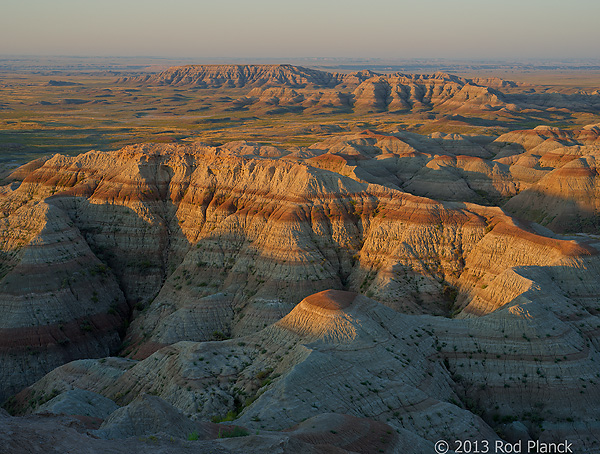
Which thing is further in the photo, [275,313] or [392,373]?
[275,313]

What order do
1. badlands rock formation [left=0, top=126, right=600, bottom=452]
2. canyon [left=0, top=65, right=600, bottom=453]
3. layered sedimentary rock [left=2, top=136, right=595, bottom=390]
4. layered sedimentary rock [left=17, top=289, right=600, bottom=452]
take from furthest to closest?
1. layered sedimentary rock [left=2, top=136, right=595, bottom=390]
2. badlands rock formation [left=0, top=126, right=600, bottom=452]
3. layered sedimentary rock [left=17, top=289, right=600, bottom=452]
4. canyon [left=0, top=65, right=600, bottom=453]


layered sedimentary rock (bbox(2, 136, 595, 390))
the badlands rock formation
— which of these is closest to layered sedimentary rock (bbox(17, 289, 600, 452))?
the badlands rock formation

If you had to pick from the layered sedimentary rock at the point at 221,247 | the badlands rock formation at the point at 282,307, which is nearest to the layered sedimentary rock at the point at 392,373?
the badlands rock formation at the point at 282,307

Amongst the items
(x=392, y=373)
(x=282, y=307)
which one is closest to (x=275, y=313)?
(x=282, y=307)

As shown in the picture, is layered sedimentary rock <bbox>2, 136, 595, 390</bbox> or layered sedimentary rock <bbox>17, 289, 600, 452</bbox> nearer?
layered sedimentary rock <bbox>17, 289, 600, 452</bbox>

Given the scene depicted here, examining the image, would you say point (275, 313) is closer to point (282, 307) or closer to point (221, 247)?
point (282, 307)

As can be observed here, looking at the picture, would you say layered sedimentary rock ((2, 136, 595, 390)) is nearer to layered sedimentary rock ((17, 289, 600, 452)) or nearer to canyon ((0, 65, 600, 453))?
canyon ((0, 65, 600, 453))

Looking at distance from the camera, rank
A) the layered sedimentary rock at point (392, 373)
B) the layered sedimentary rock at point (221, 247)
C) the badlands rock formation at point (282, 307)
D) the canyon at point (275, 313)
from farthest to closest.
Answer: the layered sedimentary rock at point (221, 247) < the badlands rock formation at point (282, 307) < the layered sedimentary rock at point (392, 373) < the canyon at point (275, 313)

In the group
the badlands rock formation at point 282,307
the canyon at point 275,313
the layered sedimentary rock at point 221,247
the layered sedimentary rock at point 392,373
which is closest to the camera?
the canyon at point 275,313

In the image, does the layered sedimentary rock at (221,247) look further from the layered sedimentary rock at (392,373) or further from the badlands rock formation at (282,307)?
the layered sedimentary rock at (392,373)
